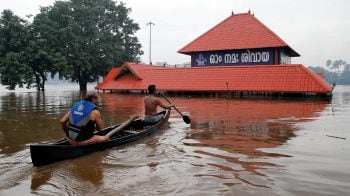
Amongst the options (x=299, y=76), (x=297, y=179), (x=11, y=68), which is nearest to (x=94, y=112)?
(x=297, y=179)

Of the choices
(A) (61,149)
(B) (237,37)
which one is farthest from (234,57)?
(A) (61,149)

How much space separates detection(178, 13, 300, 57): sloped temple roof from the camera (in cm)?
3219

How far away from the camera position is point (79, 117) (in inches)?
311

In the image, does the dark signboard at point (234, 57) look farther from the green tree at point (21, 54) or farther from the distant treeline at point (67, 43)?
the green tree at point (21, 54)

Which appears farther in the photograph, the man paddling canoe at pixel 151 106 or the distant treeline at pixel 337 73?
the distant treeline at pixel 337 73

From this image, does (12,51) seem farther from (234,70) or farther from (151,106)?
(151,106)

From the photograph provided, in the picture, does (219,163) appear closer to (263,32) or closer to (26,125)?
(26,125)

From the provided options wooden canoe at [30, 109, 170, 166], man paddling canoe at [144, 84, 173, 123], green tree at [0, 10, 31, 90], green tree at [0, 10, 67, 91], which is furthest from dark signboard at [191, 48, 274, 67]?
wooden canoe at [30, 109, 170, 166]

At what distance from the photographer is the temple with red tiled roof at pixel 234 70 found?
88.3 ft

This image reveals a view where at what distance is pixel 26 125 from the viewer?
13.7 metres

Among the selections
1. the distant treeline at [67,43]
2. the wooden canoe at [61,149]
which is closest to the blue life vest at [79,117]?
the wooden canoe at [61,149]

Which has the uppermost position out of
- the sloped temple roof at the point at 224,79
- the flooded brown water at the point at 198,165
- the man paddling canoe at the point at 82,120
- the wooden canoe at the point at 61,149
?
the sloped temple roof at the point at 224,79

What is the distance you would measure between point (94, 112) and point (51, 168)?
5.00ft

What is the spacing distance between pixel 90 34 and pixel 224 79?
21.9m
